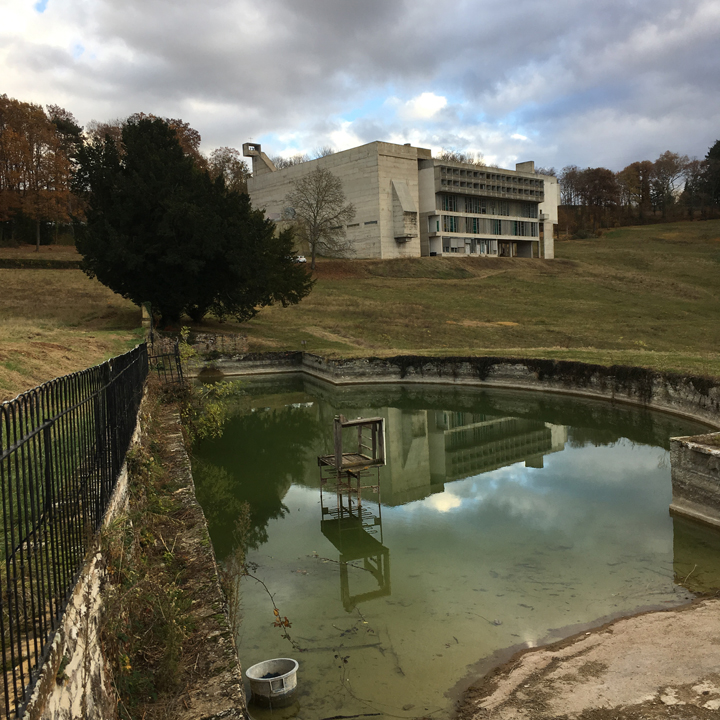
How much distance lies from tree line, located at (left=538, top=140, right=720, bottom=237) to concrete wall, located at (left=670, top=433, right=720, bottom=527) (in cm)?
9069

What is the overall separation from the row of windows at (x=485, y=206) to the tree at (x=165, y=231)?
118ft

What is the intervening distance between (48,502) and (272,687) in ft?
11.1

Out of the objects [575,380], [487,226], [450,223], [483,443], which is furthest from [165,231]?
[487,226]

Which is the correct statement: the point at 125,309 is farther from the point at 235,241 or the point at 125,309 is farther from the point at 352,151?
the point at 352,151

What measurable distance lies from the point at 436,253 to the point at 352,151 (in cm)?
1364

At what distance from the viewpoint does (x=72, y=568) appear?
4168 mm

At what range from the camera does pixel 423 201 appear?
2574 inches

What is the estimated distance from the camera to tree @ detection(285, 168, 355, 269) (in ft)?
199

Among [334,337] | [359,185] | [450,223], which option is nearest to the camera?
[334,337]

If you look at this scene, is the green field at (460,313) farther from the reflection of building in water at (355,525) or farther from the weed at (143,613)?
the weed at (143,613)

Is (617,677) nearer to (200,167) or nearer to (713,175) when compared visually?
(200,167)

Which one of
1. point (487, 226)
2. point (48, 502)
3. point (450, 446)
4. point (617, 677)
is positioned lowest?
point (450, 446)

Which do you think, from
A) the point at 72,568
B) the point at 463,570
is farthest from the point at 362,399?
the point at 72,568

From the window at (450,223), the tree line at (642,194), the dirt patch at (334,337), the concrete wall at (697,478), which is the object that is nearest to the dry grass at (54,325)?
the dirt patch at (334,337)
